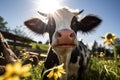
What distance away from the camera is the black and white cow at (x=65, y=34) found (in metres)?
3.69

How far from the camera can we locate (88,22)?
5762 mm

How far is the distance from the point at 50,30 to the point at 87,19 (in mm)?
1268

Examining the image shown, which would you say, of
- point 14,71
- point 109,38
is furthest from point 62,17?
point 14,71

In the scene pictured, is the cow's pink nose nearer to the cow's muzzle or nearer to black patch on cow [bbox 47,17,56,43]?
the cow's muzzle

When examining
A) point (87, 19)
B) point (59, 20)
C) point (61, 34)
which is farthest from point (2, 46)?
point (87, 19)

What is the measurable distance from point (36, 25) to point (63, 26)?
1700 mm

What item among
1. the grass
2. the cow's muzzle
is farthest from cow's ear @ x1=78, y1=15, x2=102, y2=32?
the cow's muzzle

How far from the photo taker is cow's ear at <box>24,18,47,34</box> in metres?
5.51

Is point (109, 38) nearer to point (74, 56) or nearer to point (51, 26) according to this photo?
point (51, 26)

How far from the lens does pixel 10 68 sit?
486mm

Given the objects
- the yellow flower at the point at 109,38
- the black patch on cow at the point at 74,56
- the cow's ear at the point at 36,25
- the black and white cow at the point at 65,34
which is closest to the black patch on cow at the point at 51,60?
the black and white cow at the point at 65,34

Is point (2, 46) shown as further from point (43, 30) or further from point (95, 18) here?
point (95, 18)

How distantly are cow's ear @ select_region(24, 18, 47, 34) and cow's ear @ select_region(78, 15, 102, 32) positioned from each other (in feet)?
3.07

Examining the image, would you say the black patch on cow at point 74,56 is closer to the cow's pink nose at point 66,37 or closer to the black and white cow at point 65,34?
the black and white cow at point 65,34
